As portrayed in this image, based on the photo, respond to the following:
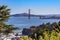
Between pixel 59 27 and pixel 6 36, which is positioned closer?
pixel 6 36

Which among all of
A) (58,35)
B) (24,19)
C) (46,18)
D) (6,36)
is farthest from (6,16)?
(46,18)

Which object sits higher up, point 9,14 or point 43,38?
point 9,14

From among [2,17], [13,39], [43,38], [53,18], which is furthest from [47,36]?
[53,18]

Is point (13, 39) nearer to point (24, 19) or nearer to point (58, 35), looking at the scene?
point (58, 35)

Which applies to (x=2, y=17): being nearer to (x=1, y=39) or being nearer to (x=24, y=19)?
(x=1, y=39)

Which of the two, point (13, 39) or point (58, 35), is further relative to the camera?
point (58, 35)

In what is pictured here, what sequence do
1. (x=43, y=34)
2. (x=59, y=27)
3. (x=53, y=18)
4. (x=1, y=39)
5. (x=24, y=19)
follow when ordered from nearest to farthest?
(x=1, y=39)
(x=43, y=34)
(x=59, y=27)
(x=24, y=19)
(x=53, y=18)

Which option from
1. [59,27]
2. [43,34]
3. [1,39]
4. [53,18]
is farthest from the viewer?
[53,18]

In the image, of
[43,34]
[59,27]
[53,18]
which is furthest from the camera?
[53,18]

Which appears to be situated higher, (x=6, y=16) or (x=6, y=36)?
(x=6, y=16)
